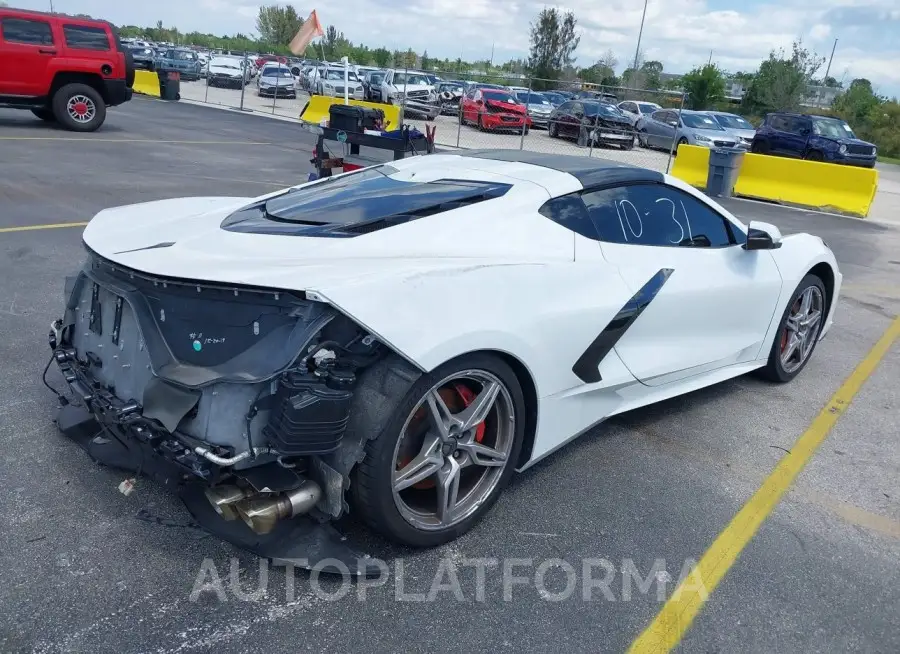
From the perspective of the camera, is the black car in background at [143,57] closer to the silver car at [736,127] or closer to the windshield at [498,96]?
the windshield at [498,96]

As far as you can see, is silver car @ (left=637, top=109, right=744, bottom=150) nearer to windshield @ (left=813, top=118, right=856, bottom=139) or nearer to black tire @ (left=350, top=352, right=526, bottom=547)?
windshield @ (left=813, top=118, right=856, bottom=139)

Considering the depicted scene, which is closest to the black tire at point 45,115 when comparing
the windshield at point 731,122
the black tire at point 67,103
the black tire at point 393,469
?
the black tire at point 67,103

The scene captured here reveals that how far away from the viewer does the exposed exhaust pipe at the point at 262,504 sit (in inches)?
105

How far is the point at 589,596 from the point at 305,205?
2165mm

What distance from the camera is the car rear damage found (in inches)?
102

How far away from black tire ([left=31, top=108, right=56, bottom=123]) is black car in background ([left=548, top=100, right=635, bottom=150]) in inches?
515

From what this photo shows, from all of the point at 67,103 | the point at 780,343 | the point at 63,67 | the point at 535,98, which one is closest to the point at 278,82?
the point at 535,98

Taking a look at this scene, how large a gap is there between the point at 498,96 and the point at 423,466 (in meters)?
23.2

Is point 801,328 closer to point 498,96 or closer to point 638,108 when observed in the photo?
point 498,96

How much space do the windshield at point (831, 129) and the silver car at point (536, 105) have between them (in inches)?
299

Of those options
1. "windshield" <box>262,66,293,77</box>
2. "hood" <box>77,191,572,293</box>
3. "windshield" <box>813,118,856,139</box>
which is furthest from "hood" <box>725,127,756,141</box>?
"hood" <box>77,191,572,293</box>

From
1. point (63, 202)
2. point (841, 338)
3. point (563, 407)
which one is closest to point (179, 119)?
point (63, 202)

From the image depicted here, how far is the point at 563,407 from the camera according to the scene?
338 cm

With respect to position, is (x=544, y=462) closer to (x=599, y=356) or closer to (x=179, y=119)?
(x=599, y=356)
